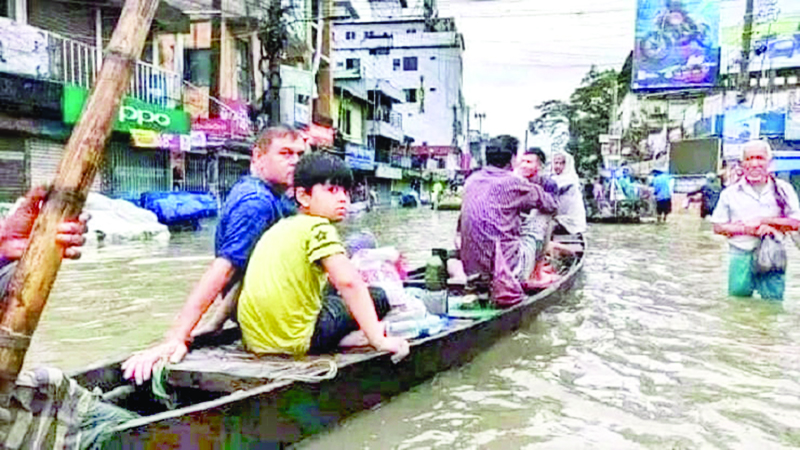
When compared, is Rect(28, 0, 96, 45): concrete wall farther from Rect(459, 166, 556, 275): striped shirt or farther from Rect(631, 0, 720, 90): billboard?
Rect(631, 0, 720, 90): billboard

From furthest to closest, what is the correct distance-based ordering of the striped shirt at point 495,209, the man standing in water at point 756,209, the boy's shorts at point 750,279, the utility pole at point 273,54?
1. the utility pole at point 273,54
2. the boy's shorts at point 750,279
3. the man standing in water at point 756,209
4. the striped shirt at point 495,209

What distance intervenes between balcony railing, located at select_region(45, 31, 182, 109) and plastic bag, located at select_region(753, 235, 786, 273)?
429 inches

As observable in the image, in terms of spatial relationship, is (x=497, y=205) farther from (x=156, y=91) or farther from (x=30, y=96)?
(x=156, y=91)

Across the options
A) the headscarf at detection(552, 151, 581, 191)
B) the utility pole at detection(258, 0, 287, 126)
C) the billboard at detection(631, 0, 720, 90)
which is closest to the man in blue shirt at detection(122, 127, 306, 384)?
the headscarf at detection(552, 151, 581, 191)

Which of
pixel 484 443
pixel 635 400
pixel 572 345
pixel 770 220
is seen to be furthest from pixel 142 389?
pixel 770 220

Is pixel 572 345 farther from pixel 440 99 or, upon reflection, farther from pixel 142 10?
pixel 440 99

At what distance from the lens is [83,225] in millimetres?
2594

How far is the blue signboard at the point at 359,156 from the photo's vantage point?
3859cm

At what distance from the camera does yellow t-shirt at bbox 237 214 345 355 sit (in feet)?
13.0

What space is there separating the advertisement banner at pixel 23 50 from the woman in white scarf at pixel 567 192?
10768 millimetres

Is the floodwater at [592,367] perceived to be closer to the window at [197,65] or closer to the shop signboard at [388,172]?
the window at [197,65]

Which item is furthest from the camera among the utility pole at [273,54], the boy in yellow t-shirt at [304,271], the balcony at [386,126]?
the balcony at [386,126]

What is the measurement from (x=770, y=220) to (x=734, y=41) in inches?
1478

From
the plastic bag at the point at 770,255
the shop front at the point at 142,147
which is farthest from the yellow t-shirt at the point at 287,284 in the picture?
the shop front at the point at 142,147
